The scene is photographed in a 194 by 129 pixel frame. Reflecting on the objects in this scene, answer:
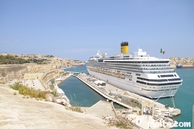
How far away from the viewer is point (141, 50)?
106 feet

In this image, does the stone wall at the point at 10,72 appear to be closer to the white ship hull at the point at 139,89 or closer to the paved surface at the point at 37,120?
the white ship hull at the point at 139,89

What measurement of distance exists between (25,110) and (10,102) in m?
1.36

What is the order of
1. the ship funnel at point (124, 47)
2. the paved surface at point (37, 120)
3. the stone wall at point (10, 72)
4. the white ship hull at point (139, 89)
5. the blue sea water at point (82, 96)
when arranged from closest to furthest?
1. the paved surface at point (37, 120)
2. the white ship hull at point (139, 89)
3. the blue sea water at point (82, 96)
4. the stone wall at point (10, 72)
5. the ship funnel at point (124, 47)

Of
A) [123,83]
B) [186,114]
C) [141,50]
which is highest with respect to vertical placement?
[141,50]

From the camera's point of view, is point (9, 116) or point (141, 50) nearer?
point (9, 116)

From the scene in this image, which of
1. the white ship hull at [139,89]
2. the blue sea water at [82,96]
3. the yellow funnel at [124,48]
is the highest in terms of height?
the yellow funnel at [124,48]

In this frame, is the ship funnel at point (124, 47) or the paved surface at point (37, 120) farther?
the ship funnel at point (124, 47)

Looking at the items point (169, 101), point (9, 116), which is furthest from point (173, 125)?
point (9, 116)

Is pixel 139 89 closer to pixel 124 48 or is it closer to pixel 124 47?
pixel 124 48

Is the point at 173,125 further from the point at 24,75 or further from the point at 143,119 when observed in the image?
the point at 24,75

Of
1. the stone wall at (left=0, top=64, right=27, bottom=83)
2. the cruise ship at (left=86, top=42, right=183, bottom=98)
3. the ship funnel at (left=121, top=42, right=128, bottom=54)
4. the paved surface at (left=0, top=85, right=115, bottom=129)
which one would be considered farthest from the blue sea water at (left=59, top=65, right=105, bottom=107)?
the paved surface at (left=0, top=85, right=115, bottom=129)

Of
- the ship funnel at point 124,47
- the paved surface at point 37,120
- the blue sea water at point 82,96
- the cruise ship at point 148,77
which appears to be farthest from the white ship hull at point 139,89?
the paved surface at point 37,120

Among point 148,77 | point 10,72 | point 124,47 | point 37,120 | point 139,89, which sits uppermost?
point 124,47

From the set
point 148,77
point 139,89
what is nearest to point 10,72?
point 139,89
